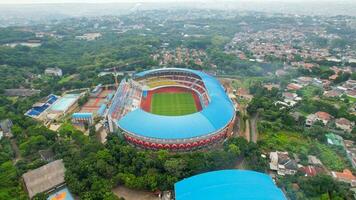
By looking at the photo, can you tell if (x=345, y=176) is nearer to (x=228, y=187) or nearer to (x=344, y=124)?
(x=344, y=124)

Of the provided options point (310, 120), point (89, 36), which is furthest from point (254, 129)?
point (89, 36)

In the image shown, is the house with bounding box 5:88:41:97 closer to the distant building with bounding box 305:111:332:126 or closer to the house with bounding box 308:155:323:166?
Result: the house with bounding box 308:155:323:166

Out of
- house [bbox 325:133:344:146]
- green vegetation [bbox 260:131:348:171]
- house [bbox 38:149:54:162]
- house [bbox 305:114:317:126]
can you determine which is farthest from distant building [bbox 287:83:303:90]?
house [bbox 38:149:54:162]

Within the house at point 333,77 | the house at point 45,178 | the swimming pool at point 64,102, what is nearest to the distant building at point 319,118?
the house at point 333,77

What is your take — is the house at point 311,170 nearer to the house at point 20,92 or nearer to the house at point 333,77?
the house at point 333,77

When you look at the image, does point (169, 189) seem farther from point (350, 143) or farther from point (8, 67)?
point (8, 67)

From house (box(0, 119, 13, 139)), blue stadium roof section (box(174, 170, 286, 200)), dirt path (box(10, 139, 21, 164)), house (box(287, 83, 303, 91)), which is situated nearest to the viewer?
blue stadium roof section (box(174, 170, 286, 200))
